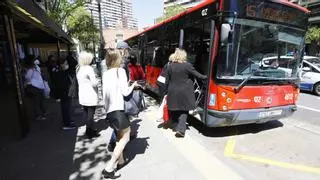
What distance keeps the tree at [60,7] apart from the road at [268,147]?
13.8 m

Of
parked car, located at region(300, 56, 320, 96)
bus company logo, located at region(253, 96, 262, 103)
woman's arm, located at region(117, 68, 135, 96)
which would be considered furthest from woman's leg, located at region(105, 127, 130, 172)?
parked car, located at region(300, 56, 320, 96)

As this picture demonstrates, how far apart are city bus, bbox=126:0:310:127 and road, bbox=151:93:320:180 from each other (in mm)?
479

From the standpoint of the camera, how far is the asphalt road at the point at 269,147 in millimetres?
4045

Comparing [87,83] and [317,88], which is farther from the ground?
[87,83]

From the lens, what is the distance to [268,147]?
5.01m

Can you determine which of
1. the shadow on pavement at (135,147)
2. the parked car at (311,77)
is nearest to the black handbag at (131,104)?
the shadow on pavement at (135,147)

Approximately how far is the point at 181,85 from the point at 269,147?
84.5 inches

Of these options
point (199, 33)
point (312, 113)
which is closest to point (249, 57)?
point (199, 33)

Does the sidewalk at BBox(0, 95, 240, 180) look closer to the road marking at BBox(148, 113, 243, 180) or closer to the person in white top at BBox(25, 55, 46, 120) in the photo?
the road marking at BBox(148, 113, 243, 180)

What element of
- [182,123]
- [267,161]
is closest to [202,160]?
[267,161]

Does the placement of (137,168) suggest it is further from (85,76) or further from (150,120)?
(150,120)

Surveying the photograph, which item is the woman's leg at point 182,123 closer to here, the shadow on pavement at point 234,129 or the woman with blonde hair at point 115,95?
the shadow on pavement at point 234,129

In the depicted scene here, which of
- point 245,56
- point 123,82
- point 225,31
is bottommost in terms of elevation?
point 123,82

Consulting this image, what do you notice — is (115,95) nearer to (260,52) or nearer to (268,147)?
(260,52)
